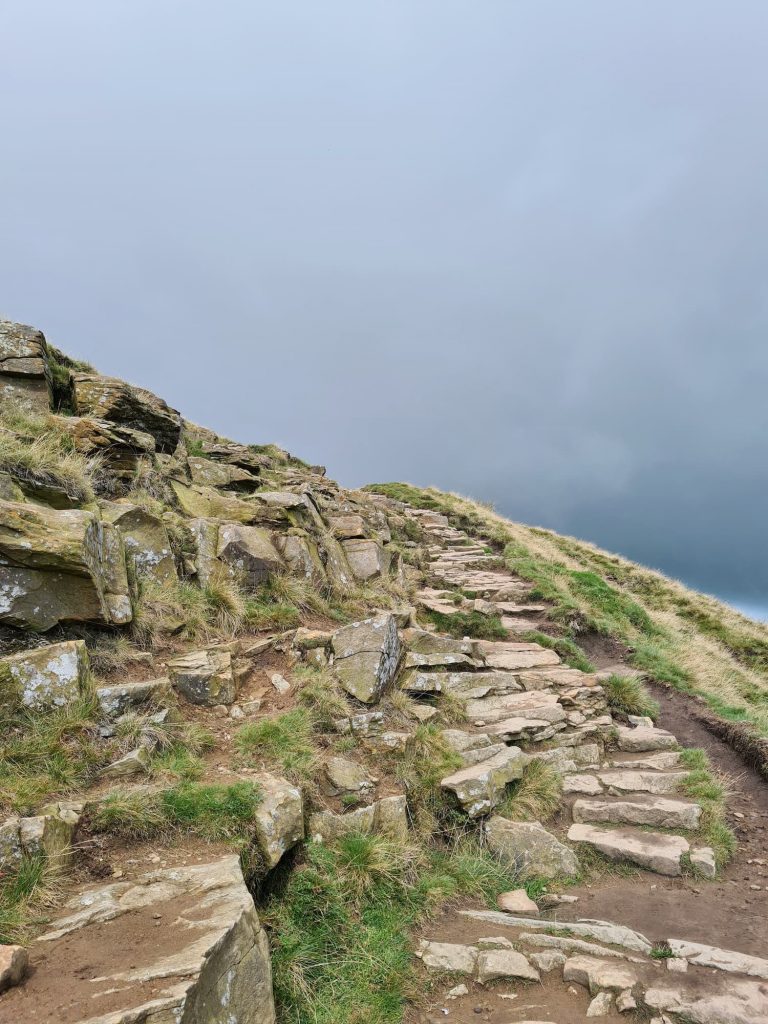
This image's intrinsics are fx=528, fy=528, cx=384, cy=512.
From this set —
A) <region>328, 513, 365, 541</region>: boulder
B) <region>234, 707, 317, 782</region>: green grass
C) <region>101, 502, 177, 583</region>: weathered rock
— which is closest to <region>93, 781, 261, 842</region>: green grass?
<region>234, 707, 317, 782</region>: green grass

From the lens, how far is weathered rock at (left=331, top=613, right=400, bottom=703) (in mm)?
9367

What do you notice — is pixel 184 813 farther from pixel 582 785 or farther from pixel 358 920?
pixel 582 785

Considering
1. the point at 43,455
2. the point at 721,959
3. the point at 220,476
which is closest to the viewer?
the point at 721,959

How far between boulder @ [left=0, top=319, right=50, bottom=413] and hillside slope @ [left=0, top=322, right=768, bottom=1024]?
→ 0.07 m

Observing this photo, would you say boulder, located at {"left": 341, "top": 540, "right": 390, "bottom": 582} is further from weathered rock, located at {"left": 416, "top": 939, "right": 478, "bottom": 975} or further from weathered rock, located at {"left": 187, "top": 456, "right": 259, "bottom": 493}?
weathered rock, located at {"left": 416, "top": 939, "right": 478, "bottom": 975}

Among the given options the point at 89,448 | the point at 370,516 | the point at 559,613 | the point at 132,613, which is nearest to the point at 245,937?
the point at 132,613

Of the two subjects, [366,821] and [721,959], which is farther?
[366,821]

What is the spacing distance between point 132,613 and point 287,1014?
18.8 feet

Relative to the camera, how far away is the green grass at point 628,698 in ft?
38.9

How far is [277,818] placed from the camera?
607cm

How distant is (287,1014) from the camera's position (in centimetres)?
477

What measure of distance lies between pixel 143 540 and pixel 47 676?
165 inches

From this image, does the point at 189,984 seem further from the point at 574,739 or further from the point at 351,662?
the point at 574,739

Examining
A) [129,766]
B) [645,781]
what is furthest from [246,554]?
[645,781]
